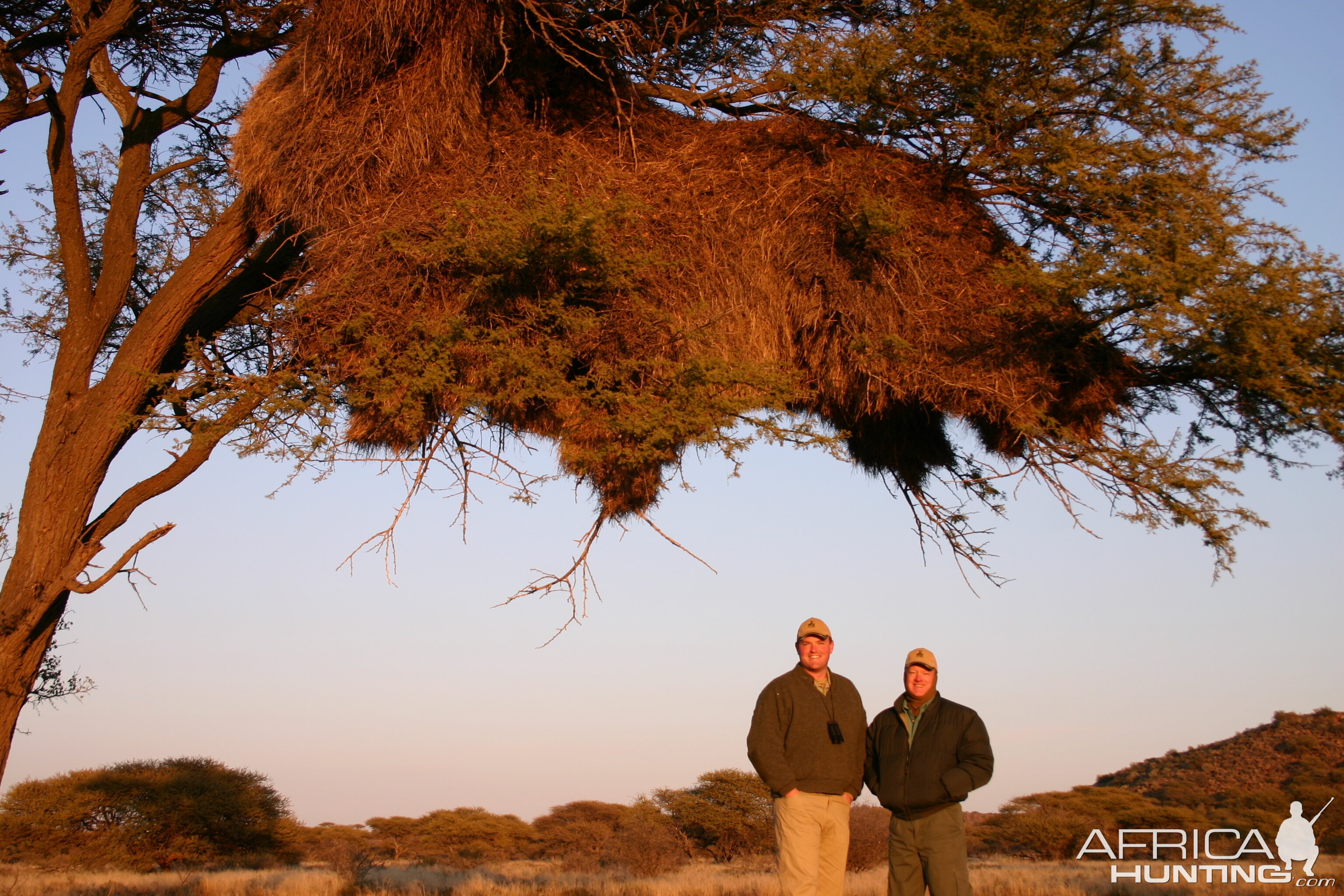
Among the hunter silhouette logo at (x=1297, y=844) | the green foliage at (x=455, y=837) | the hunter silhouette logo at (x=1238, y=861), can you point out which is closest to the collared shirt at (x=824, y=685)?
the hunter silhouette logo at (x=1238, y=861)

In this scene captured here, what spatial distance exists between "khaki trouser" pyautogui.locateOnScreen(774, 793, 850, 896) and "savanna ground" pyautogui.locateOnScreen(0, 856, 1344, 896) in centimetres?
450

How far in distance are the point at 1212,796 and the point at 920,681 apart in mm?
19902

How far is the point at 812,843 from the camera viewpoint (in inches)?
208

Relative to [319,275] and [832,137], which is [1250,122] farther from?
[319,275]

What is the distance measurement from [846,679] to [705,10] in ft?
17.6

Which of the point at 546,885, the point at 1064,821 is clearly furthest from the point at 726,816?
the point at 546,885

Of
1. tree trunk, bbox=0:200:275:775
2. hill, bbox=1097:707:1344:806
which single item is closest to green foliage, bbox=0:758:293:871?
tree trunk, bbox=0:200:275:775

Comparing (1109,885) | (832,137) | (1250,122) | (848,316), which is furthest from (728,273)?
(1109,885)

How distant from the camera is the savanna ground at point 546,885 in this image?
32.7 ft

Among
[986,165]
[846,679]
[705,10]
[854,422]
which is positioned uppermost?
[705,10]

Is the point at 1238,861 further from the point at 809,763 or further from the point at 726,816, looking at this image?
the point at 809,763

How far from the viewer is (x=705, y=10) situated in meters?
8.48

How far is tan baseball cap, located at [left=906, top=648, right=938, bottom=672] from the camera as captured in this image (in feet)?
18.5

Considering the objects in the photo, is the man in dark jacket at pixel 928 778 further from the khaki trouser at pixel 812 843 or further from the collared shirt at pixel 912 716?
the khaki trouser at pixel 812 843
